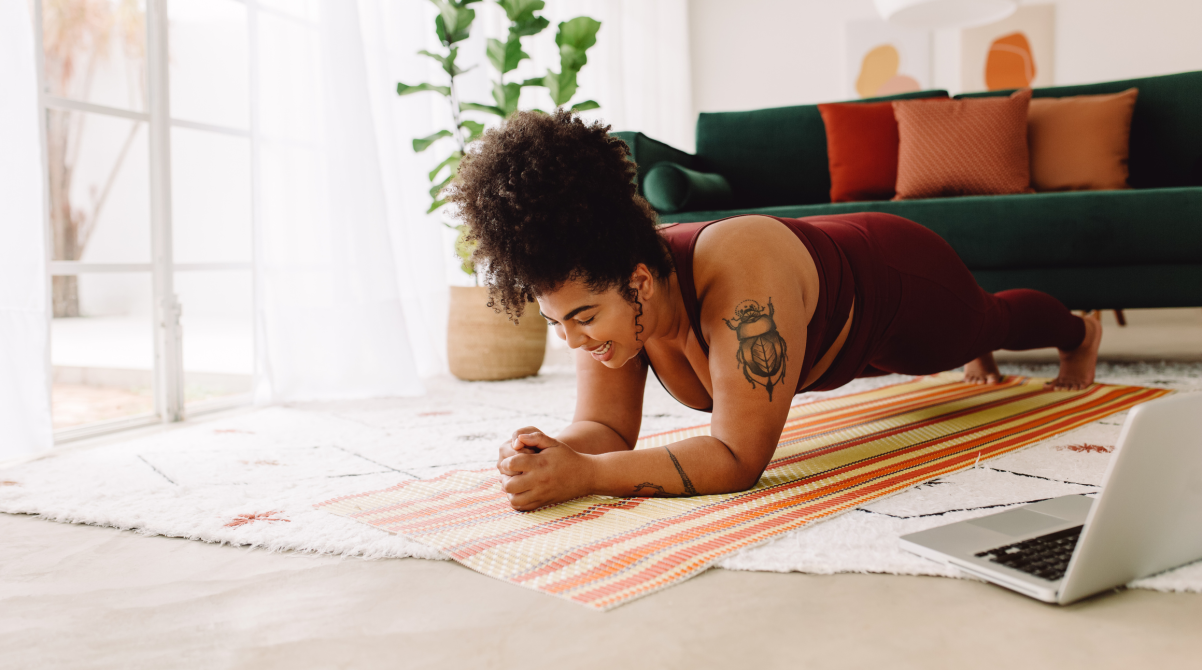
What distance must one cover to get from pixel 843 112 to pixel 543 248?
7.96 feet

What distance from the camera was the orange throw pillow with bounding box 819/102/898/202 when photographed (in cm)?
298

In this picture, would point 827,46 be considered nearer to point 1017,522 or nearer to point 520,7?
point 520,7

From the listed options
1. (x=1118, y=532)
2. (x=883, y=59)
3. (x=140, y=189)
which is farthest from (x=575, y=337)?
(x=883, y=59)

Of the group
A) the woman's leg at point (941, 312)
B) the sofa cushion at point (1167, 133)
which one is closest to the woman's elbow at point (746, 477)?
the woman's leg at point (941, 312)

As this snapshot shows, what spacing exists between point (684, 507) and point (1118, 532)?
0.50m

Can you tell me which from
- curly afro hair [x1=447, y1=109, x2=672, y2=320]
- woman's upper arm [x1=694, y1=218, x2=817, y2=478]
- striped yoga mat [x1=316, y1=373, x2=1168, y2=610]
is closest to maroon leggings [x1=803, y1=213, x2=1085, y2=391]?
striped yoga mat [x1=316, y1=373, x2=1168, y2=610]

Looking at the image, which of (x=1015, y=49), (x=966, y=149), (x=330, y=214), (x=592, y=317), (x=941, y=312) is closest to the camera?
(x=592, y=317)

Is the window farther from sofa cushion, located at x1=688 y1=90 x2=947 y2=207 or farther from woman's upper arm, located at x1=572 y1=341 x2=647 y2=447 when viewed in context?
sofa cushion, located at x1=688 y1=90 x2=947 y2=207

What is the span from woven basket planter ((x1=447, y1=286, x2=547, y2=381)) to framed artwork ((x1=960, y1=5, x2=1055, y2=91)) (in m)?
3.68

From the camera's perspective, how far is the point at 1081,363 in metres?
2.00

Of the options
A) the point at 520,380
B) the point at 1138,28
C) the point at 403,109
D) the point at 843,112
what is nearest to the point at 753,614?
the point at 520,380

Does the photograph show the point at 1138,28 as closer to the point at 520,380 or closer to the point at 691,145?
the point at 691,145

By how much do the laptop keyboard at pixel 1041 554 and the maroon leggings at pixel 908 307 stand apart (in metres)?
0.51

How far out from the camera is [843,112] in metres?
3.06
